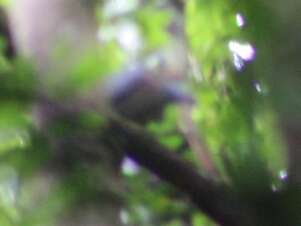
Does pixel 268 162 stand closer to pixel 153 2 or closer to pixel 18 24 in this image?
pixel 18 24

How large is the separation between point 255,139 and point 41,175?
12 cm

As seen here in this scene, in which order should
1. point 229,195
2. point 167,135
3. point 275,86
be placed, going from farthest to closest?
point 167,135
point 229,195
point 275,86

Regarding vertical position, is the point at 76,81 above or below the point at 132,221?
above

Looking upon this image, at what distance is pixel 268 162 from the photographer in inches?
11.8

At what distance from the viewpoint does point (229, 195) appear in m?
0.37

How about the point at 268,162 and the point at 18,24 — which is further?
the point at 18,24

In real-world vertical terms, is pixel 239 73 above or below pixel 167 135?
above

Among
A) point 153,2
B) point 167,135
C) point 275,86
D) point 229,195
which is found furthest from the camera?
point 153,2

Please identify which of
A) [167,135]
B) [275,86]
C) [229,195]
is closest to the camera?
[275,86]

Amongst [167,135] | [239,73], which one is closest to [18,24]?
[167,135]

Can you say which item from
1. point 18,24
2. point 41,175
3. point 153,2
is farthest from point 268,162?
point 153,2

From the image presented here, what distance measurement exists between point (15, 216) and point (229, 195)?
127mm

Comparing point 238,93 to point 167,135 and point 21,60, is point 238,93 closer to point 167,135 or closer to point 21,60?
point 21,60

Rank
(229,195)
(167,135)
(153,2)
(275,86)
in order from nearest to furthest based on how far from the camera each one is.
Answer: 1. (275,86)
2. (229,195)
3. (167,135)
4. (153,2)
